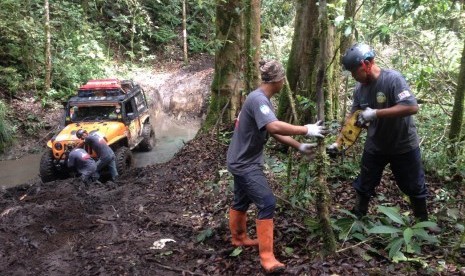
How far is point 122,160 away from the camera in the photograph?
30.4 feet

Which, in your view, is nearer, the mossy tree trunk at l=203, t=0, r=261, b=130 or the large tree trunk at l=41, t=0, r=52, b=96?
the mossy tree trunk at l=203, t=0, r=261, b=130

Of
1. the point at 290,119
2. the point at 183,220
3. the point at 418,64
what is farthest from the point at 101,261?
the point at 418,64

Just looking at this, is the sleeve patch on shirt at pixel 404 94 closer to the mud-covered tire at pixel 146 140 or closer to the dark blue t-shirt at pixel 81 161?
the dark blue t-shirt at pixel 81 161

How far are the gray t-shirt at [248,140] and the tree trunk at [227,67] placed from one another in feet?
18.3

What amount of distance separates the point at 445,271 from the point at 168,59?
19.0 meters

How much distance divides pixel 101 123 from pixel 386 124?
725 centimetres

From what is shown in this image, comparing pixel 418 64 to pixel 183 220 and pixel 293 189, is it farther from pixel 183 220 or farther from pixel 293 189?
pixel 183 220

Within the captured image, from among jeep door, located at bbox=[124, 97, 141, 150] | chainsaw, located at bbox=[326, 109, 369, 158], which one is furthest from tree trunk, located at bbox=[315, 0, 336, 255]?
jeep door, located at bbox=[124, 97, 141, 150]

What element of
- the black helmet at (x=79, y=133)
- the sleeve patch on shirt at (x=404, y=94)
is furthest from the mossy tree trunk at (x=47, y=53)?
the sleeve patch on shirt at (x=404, y=94)

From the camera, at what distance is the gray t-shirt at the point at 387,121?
3.51 m

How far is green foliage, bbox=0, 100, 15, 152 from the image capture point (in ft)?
39.0

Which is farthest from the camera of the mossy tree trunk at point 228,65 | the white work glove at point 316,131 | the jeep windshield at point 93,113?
the jeep windshield at point 93,113

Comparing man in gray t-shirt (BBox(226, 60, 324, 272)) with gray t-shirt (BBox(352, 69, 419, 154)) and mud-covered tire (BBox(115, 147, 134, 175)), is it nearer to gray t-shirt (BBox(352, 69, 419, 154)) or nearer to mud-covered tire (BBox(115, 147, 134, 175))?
gray t-shirt (BBox(352, 69, 419, 154))

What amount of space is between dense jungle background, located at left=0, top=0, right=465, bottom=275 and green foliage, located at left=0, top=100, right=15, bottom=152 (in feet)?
0.13
